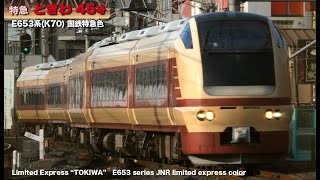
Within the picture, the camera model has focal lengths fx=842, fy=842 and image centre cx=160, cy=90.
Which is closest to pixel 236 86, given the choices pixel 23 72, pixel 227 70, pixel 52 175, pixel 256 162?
pixel 227 70

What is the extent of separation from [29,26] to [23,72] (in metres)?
16.9

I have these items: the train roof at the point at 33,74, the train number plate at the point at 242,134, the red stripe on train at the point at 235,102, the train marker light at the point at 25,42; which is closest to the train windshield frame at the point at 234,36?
the red stripe on train at the point at 235,102

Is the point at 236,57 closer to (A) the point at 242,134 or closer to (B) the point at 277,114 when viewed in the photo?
(B) the point at 277,114

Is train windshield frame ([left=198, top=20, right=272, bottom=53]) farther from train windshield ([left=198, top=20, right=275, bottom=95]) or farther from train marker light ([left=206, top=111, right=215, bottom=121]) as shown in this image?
train marker light ([left=206, top=111, right=215, bottom=121])

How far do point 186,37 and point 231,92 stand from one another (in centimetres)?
137

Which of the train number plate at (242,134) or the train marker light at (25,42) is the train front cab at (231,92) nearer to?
the train number plate at (242,134)

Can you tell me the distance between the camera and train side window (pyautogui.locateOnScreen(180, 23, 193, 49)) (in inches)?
589

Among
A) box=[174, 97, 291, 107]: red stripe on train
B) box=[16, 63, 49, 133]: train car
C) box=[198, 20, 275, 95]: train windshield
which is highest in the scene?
box=[198, 20, 275, 95]: train windshield

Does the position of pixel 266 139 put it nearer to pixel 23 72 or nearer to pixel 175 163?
pixel 175 163

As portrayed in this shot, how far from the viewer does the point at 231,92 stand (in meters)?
14.5

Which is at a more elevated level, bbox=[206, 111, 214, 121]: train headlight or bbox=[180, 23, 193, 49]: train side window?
bbox=[180, 23, 193, 49]: train side window

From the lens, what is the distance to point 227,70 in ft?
48.0

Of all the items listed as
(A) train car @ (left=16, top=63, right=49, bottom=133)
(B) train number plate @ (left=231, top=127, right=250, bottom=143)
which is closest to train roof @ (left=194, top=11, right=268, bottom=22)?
(B) train number plate @ (left=231, top=127, right=250, bottom=143)

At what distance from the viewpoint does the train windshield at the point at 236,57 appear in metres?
14.6
